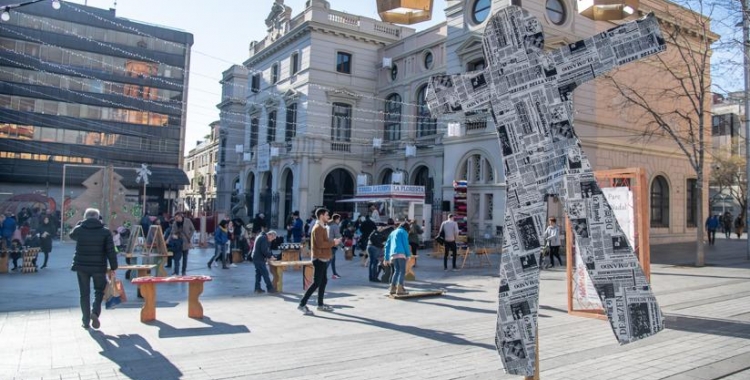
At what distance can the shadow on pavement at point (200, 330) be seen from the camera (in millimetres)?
7926

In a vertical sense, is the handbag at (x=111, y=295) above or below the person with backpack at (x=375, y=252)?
below

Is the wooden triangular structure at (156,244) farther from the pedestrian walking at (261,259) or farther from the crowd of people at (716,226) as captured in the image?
the crowd of people at (716,226)

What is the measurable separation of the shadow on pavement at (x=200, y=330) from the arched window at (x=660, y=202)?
88.4 ft

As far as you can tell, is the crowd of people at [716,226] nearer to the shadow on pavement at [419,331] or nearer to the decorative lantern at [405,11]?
the shadow on pavement at [419,331]

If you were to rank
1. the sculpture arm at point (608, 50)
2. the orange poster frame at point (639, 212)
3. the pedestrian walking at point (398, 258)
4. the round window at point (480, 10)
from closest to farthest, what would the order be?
the sculpture arm at point (608, 50), the orange poster frame at point (639, 212), the pedestrian walking at point (398, 258), the round window at point (480, 10)

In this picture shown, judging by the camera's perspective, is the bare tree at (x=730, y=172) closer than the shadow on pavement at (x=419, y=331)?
No

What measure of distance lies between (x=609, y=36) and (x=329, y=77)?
33.4 meters

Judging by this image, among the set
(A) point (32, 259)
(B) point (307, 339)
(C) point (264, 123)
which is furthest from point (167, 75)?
(B) point (307, 339)

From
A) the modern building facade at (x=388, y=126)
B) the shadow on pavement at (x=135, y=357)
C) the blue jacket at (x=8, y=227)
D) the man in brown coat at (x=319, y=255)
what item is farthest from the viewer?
the modern building facade at (x=388, y=126)

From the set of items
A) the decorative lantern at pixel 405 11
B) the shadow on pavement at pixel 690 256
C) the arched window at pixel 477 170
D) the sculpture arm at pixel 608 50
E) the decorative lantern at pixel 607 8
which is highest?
the arched window at pixel 477 170

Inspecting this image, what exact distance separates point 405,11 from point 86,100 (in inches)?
2219

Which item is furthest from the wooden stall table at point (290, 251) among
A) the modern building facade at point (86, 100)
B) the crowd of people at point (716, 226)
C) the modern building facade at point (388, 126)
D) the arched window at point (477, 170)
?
the modern building facade at point (86, 100)

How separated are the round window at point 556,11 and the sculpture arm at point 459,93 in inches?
896

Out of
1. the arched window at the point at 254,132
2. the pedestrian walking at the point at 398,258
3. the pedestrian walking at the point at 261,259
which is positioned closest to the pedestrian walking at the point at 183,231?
the pedestrian walking at the point at 261,259
